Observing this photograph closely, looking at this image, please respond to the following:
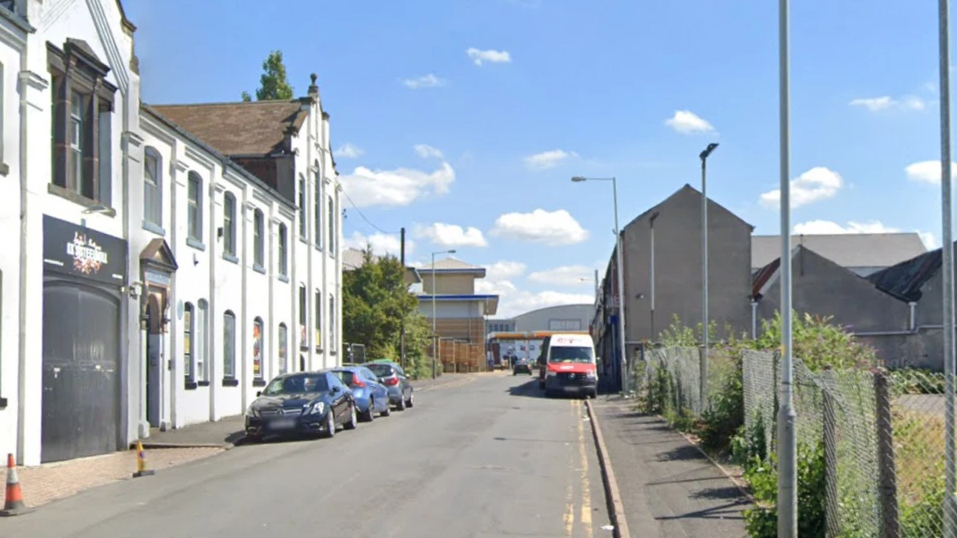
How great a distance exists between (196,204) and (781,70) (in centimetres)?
1931

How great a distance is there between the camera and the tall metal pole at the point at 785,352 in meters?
8.20

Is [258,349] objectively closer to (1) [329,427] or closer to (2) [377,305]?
(1) [329,427]

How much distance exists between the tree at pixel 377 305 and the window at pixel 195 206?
26.8 m

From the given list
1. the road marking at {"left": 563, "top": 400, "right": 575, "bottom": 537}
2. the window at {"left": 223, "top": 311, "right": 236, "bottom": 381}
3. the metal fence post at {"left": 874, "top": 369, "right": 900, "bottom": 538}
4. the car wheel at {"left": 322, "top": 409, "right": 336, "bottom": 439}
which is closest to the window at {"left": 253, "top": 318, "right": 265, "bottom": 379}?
the window at {"left": 223, "top": 311, "right": 236, "bottom": 381}

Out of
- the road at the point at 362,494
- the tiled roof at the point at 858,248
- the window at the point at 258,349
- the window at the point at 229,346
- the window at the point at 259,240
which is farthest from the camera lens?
the tiled roof at the point at 858,248

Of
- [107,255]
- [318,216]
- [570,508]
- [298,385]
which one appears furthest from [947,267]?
[318,216]

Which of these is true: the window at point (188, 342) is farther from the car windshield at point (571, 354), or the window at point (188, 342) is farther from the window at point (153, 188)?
the car windshield at point (571, 354)

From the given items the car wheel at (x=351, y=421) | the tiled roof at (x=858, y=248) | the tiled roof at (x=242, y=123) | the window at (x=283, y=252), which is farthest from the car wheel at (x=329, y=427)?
the tiled roof at (x=858, y=248)

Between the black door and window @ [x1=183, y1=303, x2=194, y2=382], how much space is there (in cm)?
493

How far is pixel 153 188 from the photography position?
2280 cm

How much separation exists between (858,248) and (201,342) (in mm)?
72251

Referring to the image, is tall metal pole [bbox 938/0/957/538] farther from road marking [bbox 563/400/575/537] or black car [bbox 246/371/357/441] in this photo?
black car [bbox 246/371/357/441]

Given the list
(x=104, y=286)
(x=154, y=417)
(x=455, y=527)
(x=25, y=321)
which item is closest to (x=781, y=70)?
(x=455, y=527)

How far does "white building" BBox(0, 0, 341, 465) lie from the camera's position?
16.1 meters
